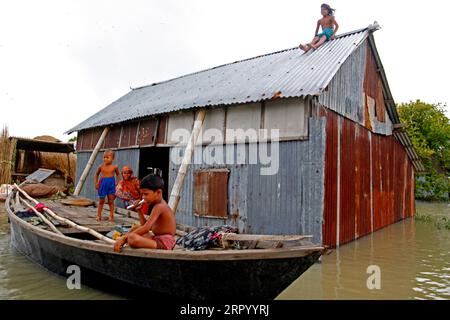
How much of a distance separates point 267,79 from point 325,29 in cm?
343

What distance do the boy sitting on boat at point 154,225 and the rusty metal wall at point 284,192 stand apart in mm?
3742

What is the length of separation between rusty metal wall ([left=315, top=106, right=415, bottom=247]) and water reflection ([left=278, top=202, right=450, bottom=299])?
1.79 ft

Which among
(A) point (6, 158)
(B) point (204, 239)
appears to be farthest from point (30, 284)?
(A) point (6, 158)

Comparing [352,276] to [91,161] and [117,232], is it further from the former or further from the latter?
[91,161]

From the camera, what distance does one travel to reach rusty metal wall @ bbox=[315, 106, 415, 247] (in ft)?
25.1

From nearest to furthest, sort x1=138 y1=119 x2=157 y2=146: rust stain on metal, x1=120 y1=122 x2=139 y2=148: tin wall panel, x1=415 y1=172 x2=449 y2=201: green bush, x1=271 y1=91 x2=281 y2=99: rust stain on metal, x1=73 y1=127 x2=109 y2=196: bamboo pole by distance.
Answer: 1. x1=271 y1=91 x2=281 y2=99: rust stain on metal
2. x1=138 y1=119 x2=157 y2=146: rust stain on metal
3. x1=120 y1=122 x2=139 y2=148: tin wall panel
4. x1=73 y1=127 x2=109 y2=196: bamboo pole
5. x1=415 y1=172 x2=449 y2=201: green bush

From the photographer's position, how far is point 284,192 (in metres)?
→ 7.34

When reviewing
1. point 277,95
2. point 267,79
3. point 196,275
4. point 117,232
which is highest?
point 267,79

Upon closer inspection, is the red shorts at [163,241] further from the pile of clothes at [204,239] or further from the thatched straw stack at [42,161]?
the thatched straw stack at [42,161]

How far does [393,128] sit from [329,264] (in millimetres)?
8385

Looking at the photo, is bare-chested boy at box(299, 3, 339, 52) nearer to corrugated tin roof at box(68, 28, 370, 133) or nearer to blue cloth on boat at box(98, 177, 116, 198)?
corrugated tin roof at box(68, 28, 370, 133)

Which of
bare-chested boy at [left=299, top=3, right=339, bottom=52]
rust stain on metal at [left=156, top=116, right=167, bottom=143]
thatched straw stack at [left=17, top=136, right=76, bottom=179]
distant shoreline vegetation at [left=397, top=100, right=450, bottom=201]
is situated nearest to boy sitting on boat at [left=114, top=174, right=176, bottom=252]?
rust stain on metal at [left=156, top=116, right=167, bottom=143]

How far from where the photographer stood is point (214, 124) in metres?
8.80

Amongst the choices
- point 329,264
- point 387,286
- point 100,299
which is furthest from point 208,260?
point 329,264
